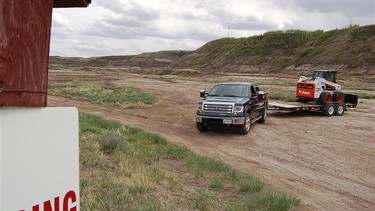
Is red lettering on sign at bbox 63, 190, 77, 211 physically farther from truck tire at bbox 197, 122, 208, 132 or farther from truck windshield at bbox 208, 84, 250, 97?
truck windshield at bbox 208, 84, 250, 97

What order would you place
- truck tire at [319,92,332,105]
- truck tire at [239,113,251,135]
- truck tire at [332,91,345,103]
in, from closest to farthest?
truck tire at [239,113,251,135] → truck tire at [319,92,332,105] → truck tire at [332,91,345,103]

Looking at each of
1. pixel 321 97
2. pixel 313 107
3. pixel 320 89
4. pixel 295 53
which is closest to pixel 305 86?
pixel 320 89

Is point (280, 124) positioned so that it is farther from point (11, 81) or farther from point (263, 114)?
point (11, 81)

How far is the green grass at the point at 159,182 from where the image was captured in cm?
589

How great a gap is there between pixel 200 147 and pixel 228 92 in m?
3.94

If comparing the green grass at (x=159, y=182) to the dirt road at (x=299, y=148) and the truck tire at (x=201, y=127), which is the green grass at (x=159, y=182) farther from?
the truck tire at (x=201, y=127)

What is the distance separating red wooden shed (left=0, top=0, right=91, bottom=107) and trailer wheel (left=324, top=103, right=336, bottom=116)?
65.8 ft

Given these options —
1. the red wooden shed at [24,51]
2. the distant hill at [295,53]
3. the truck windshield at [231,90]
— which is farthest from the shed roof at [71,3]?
the distant hill at [295,53]

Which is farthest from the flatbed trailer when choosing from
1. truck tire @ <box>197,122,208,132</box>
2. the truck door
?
truck tire @ <box>197,122,208,132</box>

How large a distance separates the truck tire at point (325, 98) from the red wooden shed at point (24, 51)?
20323mm

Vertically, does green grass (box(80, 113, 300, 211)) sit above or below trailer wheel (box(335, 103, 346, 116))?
below

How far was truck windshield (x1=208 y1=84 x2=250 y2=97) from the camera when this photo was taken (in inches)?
606

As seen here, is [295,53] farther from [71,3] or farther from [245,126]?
[71,3]

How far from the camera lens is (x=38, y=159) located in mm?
1764
